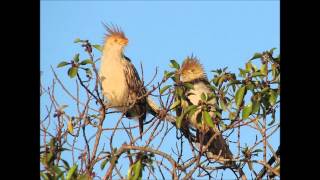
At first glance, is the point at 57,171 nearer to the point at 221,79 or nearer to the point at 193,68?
the point at 221,79

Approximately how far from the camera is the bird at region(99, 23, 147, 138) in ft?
19.0

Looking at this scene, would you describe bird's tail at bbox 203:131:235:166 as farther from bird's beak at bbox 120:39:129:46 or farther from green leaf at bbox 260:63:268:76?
bird's beak at bbox 120:39:129:46

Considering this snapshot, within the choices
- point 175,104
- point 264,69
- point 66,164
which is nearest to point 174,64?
point 175,104

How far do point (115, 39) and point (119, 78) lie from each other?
529 millimetres

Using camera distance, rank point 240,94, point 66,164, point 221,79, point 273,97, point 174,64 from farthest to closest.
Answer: point 174,64 → point 221,79 → point 240,94 → point 273,97 → point 66,164

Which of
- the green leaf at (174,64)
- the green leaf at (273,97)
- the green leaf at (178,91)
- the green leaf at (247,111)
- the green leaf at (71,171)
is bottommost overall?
the green leaf at (71,171)

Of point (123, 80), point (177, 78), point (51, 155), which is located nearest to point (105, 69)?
point (123, 80)

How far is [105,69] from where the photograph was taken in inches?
231

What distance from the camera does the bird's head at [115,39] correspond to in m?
6.06

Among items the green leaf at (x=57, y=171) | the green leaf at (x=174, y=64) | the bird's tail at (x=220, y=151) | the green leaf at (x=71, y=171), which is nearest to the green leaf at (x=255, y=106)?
the bird's tail at (x=220, y=151)

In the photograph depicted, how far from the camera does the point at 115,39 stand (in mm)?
6121

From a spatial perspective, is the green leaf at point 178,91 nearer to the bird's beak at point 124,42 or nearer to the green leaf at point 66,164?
the green leaf at point 66,164
